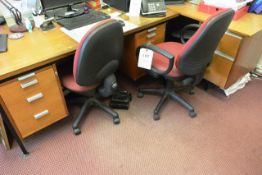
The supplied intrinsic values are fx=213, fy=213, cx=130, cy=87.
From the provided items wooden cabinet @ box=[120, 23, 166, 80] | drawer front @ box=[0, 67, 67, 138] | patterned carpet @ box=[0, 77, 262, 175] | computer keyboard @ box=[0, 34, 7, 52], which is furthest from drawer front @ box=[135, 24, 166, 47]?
computer keyboard @ box=[0, 34, 7, 52]

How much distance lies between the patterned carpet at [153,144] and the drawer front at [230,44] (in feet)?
1.73

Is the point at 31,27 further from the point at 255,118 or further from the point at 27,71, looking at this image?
the point at 255,118

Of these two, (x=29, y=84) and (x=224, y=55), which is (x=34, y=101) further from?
(x=224, y=55)

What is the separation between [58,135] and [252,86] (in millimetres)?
1977

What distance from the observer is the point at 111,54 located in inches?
58.2

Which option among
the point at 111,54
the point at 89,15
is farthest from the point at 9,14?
the point at 111,54

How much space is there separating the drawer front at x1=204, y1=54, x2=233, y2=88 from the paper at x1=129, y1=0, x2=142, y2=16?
2.58 ft

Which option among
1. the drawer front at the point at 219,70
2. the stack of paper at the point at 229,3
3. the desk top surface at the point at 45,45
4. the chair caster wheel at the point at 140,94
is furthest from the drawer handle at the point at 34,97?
the stack of paper at the point at 229,3

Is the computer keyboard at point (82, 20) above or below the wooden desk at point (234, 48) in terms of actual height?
above

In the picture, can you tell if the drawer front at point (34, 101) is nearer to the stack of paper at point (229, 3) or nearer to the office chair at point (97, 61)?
the office chair at point (97, 61)

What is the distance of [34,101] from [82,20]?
2.45 feet

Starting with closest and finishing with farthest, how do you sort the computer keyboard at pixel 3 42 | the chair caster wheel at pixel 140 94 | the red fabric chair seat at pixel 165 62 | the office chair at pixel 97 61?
the office chair at pixel 97 61 < the computer keyboard at pixel 3 42 < the red fabric chair seat at pixel 165 62 < the chair caster wheel at pixel 140 94

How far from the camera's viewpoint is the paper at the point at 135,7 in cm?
182

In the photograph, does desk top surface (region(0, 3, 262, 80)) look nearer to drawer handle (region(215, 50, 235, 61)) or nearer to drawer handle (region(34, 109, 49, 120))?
drawer handle (region(215, 50, 235, 61))
